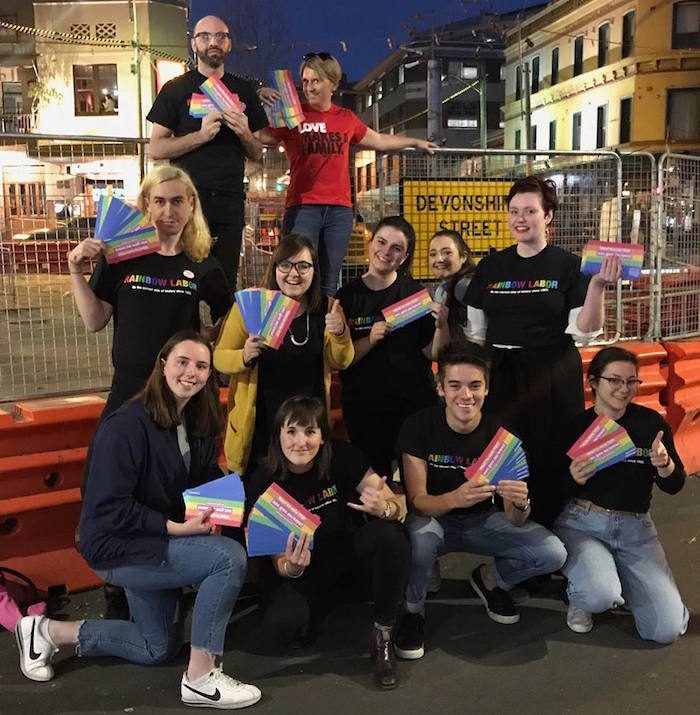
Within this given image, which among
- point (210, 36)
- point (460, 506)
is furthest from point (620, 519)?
point (210, 36)

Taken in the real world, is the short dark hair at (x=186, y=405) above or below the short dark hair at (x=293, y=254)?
below

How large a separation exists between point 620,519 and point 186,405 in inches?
84.9

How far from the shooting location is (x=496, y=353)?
4188 mm

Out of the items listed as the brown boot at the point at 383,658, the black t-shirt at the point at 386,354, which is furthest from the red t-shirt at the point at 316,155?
the brown boot at the point at 383,658

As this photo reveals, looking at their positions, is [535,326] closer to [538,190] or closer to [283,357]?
[538,190]

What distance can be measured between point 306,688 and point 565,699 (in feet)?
3.38

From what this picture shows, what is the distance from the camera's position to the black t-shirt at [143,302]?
12.2ft

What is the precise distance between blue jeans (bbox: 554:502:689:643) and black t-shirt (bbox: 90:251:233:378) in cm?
215

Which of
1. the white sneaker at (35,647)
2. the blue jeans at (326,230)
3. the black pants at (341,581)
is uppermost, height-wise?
the blue jeans at (326,230)

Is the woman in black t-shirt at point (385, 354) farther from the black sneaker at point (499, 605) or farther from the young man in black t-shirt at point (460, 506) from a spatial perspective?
the black sneaker at point (499, 605)

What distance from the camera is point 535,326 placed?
407 centimetres

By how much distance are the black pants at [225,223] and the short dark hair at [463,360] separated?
50.0 inches

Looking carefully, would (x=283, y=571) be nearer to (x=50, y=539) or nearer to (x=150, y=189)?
(x=50, y=539)

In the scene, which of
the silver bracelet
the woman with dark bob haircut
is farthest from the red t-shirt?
the silver bracelet
